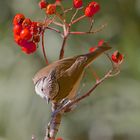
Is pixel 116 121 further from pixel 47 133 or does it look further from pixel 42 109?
pixel 47 133

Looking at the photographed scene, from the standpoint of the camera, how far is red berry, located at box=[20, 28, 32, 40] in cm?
65

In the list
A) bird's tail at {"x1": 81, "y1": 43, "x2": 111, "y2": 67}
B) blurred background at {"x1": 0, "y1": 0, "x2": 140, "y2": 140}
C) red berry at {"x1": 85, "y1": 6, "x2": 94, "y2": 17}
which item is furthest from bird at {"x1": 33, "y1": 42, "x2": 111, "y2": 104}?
blurred background at {"x1": 0, "y1": 0, "x2": 140, "y2": 140}

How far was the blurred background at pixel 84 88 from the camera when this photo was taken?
6.04 ft

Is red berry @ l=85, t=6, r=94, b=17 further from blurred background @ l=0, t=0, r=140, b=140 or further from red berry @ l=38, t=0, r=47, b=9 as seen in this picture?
blurred background @ l=0, t=0, r=140, b=140

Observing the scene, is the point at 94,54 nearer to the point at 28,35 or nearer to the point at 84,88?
Result: the point at 28,35

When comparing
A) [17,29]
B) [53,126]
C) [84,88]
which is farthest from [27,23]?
[84,88]

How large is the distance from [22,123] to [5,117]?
0.07 meters

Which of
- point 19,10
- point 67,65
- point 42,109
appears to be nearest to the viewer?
point 67,65

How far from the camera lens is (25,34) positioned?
2.13 feet

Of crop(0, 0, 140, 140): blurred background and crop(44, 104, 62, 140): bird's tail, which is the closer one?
crop(44, 104, 62, 140): bird's tail

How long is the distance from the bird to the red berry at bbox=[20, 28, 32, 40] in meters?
0.06

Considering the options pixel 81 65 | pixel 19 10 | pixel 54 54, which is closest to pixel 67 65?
pixel 81 65

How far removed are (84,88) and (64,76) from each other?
1198 millimetres

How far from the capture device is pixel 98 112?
1.88 meters
